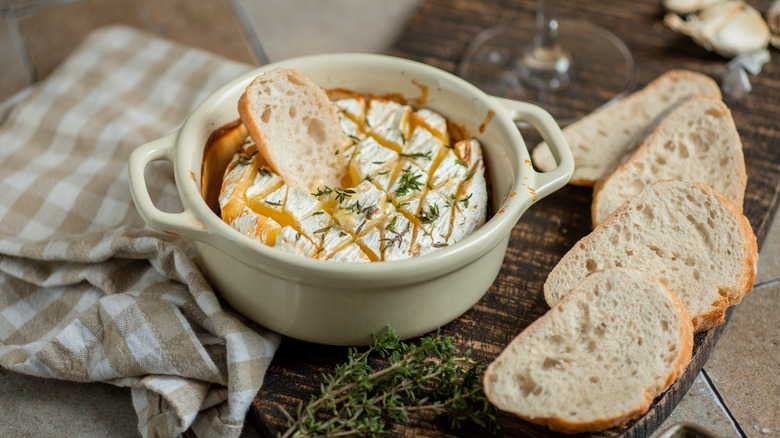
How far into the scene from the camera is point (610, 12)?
11.0ft

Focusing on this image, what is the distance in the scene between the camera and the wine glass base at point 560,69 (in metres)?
2.85

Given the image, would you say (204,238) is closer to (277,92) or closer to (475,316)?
(277,92)

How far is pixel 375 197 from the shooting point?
6.25ft

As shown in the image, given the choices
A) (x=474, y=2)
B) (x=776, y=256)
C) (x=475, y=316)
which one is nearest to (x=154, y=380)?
(x=475, y=316)

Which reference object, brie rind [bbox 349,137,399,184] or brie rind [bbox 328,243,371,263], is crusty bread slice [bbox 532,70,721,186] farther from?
brie rind [bbox 328,243,371,263]

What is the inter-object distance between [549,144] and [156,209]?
3.61 ft

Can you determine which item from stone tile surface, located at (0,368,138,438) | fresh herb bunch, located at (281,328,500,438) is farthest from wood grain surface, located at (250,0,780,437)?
stone tile surface, located at (0,368,138,438)

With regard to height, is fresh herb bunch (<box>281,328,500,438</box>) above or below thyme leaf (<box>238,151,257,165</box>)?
below

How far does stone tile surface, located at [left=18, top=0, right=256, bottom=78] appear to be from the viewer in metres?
3.25

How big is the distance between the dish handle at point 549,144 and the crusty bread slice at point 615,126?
352 millimetres

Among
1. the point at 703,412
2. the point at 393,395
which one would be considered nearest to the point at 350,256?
the point at 393,395

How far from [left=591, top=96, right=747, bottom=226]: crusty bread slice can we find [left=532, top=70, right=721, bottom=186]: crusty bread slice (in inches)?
4.1

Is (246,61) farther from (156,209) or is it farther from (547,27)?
(156,209)

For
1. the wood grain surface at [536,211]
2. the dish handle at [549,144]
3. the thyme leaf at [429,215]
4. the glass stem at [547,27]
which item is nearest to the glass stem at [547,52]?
the glass stem at [547,27]
